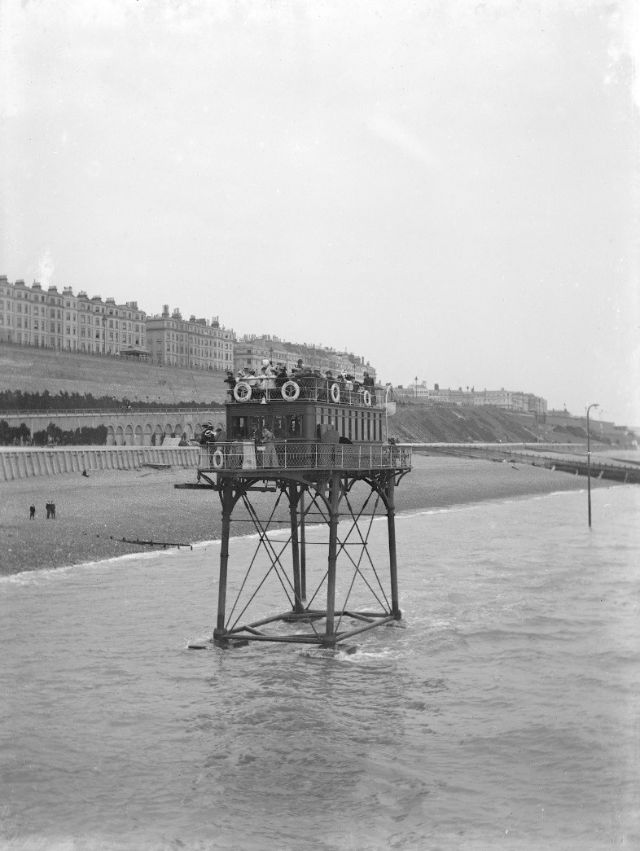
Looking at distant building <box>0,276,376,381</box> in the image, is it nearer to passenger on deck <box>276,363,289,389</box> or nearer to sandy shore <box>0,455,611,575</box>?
sandy shore <box>0,455,611,575</box>

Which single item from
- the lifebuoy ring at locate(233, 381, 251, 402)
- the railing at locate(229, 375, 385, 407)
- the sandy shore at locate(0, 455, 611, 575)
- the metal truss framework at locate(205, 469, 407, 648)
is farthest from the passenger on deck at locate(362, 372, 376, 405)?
the sandy shore at locate(0, 455, 611, 575)

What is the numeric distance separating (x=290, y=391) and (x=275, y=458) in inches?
83.7

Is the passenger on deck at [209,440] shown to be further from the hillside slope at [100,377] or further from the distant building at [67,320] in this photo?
the distant building at [67,320]

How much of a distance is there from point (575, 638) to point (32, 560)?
2188cm

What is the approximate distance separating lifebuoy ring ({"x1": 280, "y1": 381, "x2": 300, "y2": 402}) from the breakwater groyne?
43.4 meters

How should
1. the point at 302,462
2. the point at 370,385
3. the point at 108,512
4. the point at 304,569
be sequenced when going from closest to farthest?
the point at 302,462, the point at 370,385, the point at 304,569, the point at 108,512

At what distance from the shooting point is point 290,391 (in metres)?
27.1

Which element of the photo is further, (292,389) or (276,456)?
(292,389)

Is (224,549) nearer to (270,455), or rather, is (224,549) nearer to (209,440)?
(209,440)

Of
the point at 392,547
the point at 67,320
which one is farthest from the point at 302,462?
the point at 67,320

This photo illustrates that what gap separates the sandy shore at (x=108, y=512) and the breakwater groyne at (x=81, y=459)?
145 centimetres

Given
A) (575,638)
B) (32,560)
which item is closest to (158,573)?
(32,560)

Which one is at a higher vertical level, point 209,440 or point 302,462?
point 209,440

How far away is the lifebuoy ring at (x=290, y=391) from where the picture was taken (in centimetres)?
2698
